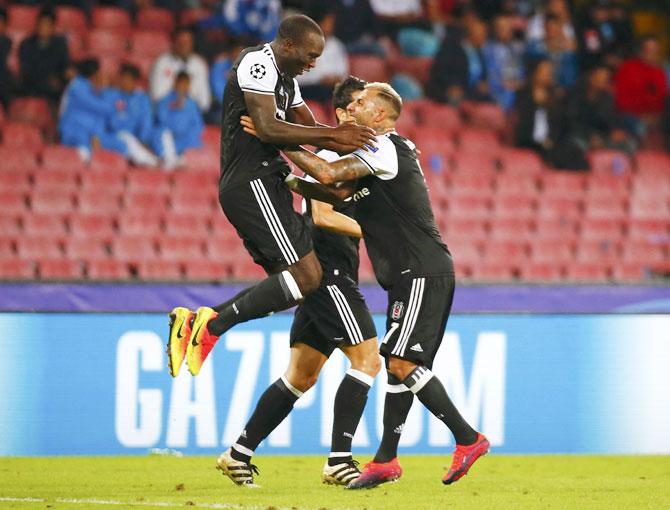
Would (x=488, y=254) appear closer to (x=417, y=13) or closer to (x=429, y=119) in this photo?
(x=429, y=119)

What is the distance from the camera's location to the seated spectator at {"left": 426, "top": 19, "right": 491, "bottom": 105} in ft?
45.9

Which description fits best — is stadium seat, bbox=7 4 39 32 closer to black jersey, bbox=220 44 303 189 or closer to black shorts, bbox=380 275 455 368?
black jersey, bbox=220 44 303 189

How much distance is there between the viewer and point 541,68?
1405 cm

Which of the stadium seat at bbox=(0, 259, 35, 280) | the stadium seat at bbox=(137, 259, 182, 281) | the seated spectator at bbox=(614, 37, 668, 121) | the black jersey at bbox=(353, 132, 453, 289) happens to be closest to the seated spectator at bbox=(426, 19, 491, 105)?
the seated spectator at bbox=(614, 37, 668, 121)

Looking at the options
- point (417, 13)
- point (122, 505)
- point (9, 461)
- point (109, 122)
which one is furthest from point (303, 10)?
point (122, 505)

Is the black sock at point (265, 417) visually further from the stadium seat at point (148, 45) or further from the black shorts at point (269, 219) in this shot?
the stadium seat at point (148, 45)

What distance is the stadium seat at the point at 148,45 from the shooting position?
43.9 feet

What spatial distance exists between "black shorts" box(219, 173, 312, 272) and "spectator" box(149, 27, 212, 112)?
248 inches

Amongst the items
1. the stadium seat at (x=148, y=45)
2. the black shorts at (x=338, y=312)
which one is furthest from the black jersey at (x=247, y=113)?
the stadium seat at (x=148, y=45)

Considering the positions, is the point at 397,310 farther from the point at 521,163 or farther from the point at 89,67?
the point at 521,163

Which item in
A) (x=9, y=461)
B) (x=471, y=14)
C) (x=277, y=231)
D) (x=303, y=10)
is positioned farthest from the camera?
(x=471, y=14)

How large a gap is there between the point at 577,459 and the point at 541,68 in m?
6.58

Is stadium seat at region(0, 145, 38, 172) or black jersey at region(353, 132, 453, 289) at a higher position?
black jersey at region(353, 132, 453, 289)

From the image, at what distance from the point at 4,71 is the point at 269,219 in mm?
7085
